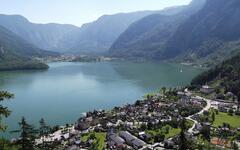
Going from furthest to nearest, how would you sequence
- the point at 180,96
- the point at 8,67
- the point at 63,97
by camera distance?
the point at 8,67, the point at 63,97, the point at 180,96

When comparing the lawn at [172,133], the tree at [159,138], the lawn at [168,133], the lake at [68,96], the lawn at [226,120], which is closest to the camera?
the tree at [159,138]

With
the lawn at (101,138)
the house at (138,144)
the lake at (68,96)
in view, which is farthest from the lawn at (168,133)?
the lake at (68,96)

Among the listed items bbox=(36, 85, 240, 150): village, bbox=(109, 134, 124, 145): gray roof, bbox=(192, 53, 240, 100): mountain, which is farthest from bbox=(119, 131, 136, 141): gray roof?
bbox=(192, 53, 240, 100): mountain

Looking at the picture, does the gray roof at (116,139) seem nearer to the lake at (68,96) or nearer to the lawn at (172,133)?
the lawn at (172,133)

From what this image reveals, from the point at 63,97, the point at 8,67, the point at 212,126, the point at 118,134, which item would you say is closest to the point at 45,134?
the point at 118,134

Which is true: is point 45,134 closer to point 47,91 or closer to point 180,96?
point 180,96

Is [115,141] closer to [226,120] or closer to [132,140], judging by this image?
[132,140]

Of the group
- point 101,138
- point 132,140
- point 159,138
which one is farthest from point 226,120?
point 101,138
